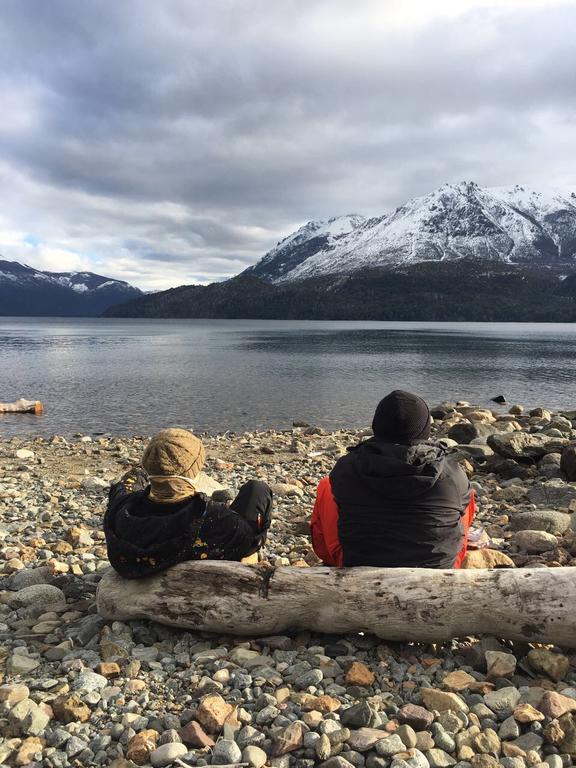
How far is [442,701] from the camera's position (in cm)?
415

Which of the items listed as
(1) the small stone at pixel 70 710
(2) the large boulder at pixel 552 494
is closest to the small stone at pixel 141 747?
(1) the small stone at pixel 70 710

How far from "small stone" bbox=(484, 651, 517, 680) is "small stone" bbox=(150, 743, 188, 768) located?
8.21 ft

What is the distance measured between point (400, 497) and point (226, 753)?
2.38 meters

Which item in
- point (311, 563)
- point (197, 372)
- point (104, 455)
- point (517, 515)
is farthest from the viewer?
point (197, 372)

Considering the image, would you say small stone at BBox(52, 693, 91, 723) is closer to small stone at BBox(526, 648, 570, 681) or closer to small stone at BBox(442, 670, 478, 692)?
small stone at BBox(442, 670, 478, 692)

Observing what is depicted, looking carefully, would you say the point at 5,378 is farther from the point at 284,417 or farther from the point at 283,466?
the point at 283,466

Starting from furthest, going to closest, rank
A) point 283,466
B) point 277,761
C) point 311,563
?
point 283,466, point 311,563, point 277,761

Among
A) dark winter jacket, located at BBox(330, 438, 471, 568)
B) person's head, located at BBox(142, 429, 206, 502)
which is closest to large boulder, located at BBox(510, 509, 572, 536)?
dark winter jacket, located at BBox(330, 438, 471, 568)

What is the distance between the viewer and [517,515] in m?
9.02

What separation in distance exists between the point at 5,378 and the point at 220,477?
3735cm

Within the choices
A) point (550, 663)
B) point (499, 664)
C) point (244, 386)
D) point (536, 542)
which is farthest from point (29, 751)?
point (244, 386)

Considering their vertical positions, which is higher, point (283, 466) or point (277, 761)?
point (277, 761)

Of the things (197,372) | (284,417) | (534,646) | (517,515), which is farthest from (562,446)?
(197,372)

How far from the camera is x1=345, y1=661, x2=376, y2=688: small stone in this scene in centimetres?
447
